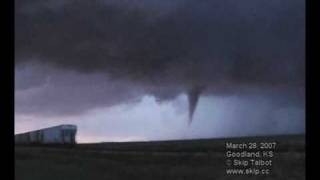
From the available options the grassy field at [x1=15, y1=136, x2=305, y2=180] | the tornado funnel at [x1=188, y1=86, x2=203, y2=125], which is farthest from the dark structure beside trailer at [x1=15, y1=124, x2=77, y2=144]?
the tornado funnel at [x1=188, y1=86, x2=203, y2=125]

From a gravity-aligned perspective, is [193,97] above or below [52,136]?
above

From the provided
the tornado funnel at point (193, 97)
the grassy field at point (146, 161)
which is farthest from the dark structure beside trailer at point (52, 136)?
the tornado funnel at point (193, 97)

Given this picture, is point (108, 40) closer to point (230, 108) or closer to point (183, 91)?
point (183, 91)

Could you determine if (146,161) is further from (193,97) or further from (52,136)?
(52,136)

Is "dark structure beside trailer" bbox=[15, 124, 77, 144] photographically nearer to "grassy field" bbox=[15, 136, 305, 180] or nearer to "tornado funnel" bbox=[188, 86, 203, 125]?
"grassy field" bbox=[15, 136, 305, 180]

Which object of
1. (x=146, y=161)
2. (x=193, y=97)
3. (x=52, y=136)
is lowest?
(x=146, y=161)

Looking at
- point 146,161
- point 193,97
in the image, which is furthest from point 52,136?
point 193,97
